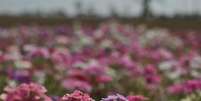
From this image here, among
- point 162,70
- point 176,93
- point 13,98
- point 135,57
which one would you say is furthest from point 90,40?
point 13,98

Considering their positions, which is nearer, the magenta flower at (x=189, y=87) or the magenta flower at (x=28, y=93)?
the magenta flower at (x=28, y=93)

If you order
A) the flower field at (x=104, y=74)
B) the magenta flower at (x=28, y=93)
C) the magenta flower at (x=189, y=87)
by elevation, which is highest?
the flower field at (x=104, y=74)

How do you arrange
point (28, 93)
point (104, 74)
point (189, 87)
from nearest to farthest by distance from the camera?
point (28, 93) < point (189, 87) < point (104, 74)

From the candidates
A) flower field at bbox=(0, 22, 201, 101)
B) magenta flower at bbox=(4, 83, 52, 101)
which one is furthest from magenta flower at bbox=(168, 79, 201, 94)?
magenta flower at bbox=(4, 83, 52, 101)

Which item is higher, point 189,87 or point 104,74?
point 104,74

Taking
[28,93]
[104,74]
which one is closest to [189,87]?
[104,74]

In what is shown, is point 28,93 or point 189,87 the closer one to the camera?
point 28,93

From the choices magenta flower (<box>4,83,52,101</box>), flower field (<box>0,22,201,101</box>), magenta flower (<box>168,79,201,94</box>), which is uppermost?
flower field (<box>0,22,201,101</box>)

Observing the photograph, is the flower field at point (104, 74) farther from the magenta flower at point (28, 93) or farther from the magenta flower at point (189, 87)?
the magenta flower at point (28, 93)

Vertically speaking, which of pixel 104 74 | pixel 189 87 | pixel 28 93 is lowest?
pixel 28 93

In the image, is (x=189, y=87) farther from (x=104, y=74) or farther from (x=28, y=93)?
(x=28, y=93)

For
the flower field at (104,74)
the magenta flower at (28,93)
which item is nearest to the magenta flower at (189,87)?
the flower field at (104,74)

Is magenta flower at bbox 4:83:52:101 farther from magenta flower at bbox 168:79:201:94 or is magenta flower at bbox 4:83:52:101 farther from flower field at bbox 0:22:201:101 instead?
magenta flower at bbox 168:79:201:94

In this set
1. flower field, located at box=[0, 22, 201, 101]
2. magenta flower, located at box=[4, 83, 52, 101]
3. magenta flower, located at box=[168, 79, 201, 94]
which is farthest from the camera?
flower field, located at box=[0, 22, 201, 101]
